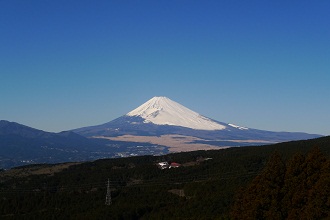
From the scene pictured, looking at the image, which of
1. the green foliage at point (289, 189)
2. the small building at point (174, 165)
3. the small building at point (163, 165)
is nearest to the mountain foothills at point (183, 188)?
the green foliage at point (289, 189)

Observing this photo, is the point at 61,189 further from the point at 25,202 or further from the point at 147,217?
the point at 147,217

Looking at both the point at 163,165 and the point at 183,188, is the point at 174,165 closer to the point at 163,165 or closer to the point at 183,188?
the point at 163,165

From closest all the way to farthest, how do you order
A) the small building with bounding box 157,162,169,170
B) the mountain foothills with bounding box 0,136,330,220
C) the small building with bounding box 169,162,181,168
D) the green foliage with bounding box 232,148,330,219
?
the green foliage with bounding box 232,148,330,219, the mountain foothills with bounding box 0,136,330,220, the small building with bounding box 169,162,181,168, the small building with bounding box 157,162,169,170

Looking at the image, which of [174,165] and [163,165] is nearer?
[174,165]

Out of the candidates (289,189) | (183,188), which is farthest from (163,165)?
(289,189)

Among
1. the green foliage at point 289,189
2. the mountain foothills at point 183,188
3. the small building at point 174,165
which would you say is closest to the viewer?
Result: the green foliage at point 289,189

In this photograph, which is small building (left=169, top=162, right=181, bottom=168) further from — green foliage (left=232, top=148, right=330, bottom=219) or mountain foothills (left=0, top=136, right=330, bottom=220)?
green foliage (left=232, top=148, right=330, bottom=219)

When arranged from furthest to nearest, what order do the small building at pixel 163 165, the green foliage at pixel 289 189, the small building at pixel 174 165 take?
1. the small building at pixel 163 165
2. the small building at pixel 174 165
3. the green foliage at pixel 289 189

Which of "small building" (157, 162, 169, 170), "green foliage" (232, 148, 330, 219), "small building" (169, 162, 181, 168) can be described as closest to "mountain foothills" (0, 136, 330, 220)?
"green foliage" (232, 148, 330, 219)

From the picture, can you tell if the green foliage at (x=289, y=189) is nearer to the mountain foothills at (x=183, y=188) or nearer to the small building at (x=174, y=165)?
the mountain foothills at (x=183, y=188)
